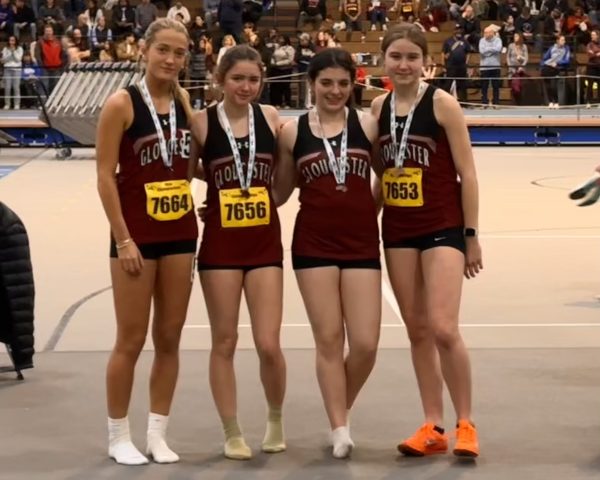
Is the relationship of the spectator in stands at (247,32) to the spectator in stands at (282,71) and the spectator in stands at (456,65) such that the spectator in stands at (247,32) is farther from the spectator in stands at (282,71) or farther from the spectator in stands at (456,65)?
the spectator in stands at (456,65)

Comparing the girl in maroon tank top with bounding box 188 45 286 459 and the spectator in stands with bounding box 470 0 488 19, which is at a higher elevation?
the spectator in stands with bounding box 470 0 488 19

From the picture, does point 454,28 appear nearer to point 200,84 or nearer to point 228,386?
point 200,84

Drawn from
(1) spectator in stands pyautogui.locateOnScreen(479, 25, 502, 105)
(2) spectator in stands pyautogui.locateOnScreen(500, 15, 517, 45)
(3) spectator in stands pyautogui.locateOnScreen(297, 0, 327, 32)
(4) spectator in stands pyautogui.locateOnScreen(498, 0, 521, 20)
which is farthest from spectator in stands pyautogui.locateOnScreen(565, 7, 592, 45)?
(3) spectator in stands pyautogui.locateOnScreen(297, 0, 327, 32)

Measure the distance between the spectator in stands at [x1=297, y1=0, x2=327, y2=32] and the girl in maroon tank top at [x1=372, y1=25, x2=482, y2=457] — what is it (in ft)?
71.7

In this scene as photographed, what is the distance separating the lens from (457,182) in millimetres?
5391

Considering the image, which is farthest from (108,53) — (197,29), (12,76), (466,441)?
(466,441)

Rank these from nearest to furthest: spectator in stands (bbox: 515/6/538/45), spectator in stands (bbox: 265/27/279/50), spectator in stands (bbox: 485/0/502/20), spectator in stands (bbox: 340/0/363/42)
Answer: spectator in stands (bbox: 265/27/279/50), spectator in stands (bbox: 515/6/538/45), spectator in stands (bbox: 340/0/363/42), spectator in stands (bbox: 485/0/502/20)

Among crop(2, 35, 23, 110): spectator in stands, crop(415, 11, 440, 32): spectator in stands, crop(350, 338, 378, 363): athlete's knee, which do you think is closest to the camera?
crop(350, 338, 378, 363): athlete's knee

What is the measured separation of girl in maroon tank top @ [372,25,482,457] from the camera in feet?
17.3

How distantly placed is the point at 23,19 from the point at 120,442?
22916 millimetres

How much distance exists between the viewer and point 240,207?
5.25m

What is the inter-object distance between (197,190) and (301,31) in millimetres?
11513

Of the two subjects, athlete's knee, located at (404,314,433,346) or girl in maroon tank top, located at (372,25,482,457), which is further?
athlete's knee, located at (404,314,433,346)

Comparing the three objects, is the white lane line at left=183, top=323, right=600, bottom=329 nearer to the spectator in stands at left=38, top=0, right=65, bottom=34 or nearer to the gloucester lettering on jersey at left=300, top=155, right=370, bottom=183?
the gloucester lettering on jersey at left=300, top=155, right=370, bottom=183
